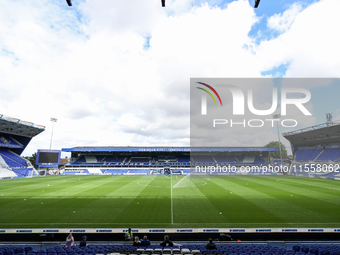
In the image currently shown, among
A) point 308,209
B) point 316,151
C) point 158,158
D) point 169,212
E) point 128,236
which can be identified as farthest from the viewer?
point 158,158

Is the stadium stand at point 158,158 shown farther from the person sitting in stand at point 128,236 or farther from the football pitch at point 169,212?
the person sitting in stand at point 128,236

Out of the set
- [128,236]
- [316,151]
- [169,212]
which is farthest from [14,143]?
[316,151]

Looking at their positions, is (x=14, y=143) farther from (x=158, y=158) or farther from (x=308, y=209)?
(x=308, y=209)

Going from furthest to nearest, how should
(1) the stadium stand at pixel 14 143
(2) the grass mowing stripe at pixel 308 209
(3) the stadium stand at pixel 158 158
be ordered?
1. (3) the stadium stand at pixel 158 158
2. (1) the stadium stand at pixel 14 143
3. (2) the grass mowing stripe at pixel 308 209

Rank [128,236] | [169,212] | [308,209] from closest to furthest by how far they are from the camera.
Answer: [128,236], [169,212], [308,209]

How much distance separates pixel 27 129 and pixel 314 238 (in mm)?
64854

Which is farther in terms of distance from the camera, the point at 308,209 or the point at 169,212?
the point at 308,209

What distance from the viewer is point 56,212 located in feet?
51.8

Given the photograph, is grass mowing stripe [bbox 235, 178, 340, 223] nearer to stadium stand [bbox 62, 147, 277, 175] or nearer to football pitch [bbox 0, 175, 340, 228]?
football pitch [bbox 0, 175, 340, 228]

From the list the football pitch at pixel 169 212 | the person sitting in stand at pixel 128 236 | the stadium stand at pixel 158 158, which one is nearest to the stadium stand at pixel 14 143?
the stadium stand at pixel 158 158

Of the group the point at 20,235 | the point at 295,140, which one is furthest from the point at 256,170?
the point at 20,235

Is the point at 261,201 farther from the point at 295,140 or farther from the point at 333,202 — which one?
the point at 295,140

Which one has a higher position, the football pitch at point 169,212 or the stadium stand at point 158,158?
the stadium stand at point 158,158

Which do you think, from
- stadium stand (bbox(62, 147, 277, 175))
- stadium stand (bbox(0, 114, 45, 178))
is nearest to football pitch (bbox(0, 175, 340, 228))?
stadium stand (bbox(0, 114, 45, 178))
